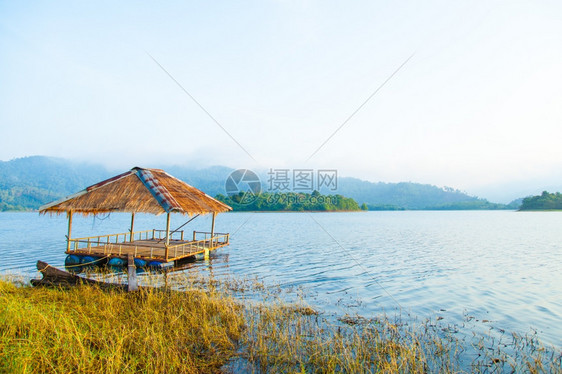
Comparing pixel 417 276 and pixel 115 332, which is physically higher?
pixel 115 332

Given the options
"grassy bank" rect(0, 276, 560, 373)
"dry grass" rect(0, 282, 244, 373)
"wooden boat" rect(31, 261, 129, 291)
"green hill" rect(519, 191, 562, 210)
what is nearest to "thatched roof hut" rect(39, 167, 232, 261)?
"wooden boat" rect(31, 261, 129, 291)

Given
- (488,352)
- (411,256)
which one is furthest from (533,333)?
(411,256)

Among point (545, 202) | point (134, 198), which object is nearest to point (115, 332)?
point (134, 198)

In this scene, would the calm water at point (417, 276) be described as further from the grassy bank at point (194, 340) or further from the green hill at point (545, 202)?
the green hill at point (545, 202)

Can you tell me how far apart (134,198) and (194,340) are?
37.3 ft

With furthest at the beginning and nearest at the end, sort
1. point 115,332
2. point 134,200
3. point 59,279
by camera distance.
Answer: point 134,200
point 59,279
point 115,332

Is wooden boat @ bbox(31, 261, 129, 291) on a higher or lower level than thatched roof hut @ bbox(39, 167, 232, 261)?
lower

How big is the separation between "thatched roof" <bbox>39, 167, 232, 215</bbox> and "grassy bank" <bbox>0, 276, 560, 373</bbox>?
22.4 ft

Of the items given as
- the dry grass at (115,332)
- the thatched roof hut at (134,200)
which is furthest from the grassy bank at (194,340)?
the thatched roof hut at (134,200)

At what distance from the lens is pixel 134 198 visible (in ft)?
52.3

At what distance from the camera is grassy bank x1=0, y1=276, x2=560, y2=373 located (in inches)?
195

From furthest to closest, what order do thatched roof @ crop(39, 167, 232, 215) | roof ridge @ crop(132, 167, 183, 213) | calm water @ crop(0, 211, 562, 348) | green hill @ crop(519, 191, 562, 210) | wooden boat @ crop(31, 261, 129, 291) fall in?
green hill @ crop(519, 191, 562, 210) < thatched roof @ crop(39, 167, 232, 215) < roof ridge @ crop(132, 167, 183, 213) < calm water @ crop(0, 211, 562, 348) < wooden boat @ crop(31, 261, 129, 291)

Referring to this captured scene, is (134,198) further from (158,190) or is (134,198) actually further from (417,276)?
(417,276)

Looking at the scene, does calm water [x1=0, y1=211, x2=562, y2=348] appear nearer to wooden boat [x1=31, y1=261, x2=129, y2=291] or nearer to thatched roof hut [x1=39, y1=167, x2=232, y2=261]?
→ thatched roof hut [x1=39, y1=167, x2=232, y2=261]
